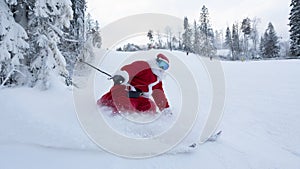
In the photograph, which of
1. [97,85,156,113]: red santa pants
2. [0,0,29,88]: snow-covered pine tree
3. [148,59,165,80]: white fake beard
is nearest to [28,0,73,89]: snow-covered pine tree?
[0,0,29,88]: snow-covered pine tree

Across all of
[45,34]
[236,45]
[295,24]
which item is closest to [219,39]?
[236,45]

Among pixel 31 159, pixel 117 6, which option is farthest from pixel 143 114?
pixel 117 6

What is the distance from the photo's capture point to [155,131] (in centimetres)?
271

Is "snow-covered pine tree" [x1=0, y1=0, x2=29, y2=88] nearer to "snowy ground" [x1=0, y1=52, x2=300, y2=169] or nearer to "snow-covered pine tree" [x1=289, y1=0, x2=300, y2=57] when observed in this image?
"snowy ground" [x1=0, y1=52, x2=300, y2=169]

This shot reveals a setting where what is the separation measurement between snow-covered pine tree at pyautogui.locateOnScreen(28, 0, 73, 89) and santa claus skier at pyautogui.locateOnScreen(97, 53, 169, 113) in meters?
2.45

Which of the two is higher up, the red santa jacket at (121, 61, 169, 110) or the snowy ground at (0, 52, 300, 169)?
the red santa jacket at (121, 61, 169, 110)

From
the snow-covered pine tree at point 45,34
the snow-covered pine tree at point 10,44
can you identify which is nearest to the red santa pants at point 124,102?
the snow-covered pine tree at point 45,34

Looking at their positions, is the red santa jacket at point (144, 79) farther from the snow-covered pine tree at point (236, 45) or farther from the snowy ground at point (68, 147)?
the snow-covered pine tree at point (236, 45)

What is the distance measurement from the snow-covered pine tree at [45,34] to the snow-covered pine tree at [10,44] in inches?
14.2

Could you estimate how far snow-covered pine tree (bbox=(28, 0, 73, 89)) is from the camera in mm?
4969

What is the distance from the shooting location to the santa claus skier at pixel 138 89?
3043mm

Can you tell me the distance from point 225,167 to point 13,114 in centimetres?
257

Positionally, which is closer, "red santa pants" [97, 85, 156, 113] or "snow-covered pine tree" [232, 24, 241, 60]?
"red santa pants" [97, 85, 156, 113]

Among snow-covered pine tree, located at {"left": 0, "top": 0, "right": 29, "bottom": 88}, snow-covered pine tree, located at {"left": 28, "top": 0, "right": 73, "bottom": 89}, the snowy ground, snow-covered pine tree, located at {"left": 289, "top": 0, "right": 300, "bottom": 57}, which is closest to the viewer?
the snowy ground
